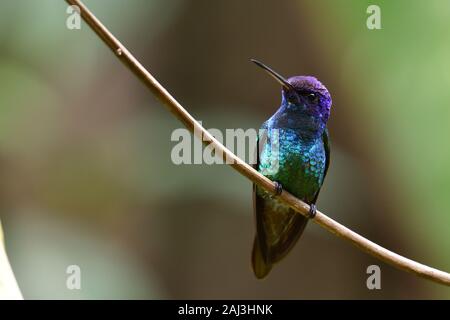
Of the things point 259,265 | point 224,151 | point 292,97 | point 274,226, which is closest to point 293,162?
point 292,97

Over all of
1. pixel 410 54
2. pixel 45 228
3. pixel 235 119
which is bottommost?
pixel 45 228

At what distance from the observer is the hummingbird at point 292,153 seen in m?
2.80

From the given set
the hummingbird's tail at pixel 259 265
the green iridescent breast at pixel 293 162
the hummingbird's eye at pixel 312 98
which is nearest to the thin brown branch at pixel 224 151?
the green iridescent breast at pixel 293 162

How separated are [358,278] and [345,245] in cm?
23

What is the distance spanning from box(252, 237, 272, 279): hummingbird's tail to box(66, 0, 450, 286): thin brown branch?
0.87m

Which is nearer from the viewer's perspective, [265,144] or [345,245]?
[265,144]

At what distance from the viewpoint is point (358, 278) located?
3.65 meters

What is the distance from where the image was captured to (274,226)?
305 cm

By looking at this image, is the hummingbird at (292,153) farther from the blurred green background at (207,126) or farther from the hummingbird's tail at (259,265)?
the blurred green background at (207,126)

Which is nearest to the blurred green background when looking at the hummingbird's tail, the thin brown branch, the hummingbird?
the hummingbird

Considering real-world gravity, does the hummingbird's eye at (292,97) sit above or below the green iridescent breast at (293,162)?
above

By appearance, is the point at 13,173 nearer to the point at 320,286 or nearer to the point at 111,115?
the point at 111,115

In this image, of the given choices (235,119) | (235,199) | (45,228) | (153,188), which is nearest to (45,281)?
(45,228)

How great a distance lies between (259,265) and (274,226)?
30 cm
